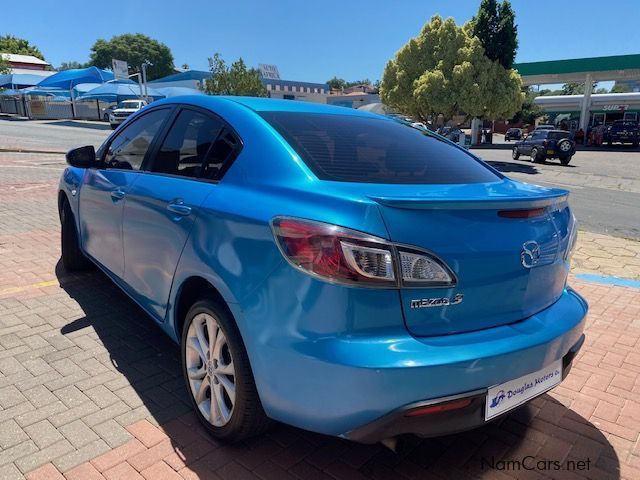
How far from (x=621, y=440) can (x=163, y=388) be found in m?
2.53

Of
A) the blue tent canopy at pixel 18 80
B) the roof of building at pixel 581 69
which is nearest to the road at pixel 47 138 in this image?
the blue tent canopy at pixel 18 80

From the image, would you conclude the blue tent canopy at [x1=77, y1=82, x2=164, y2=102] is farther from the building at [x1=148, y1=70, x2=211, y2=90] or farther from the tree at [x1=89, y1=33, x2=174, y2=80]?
the tree at [x1=89, y1=33, x2=174, y2=80]

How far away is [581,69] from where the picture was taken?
3303 centimetres

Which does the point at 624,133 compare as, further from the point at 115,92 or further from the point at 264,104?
the point at 264,104

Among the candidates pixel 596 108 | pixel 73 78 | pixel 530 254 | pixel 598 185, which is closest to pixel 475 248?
pixel 530 254

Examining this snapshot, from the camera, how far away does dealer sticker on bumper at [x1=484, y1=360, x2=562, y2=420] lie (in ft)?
6.45

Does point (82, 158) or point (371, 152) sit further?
point (82, 158)

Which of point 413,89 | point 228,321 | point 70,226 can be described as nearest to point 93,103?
point 413,89

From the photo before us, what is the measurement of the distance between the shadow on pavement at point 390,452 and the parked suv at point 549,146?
72.2ft

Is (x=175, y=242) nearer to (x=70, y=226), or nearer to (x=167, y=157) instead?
(x=167, y=157)

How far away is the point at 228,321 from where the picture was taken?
2.19 metres

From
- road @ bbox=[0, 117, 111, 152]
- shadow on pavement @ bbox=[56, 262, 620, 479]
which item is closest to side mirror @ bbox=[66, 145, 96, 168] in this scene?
shadow on pavement @ bbox=[56, 262, 620, 479]

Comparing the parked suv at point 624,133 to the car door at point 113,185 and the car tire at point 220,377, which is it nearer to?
the car door at point 113,185

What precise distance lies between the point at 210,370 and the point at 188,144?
1.28 metres
